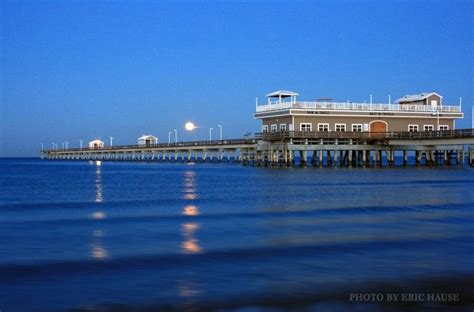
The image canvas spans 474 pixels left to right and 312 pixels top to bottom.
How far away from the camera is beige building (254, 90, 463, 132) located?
2339 inches

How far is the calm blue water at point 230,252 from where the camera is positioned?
10430 millimetres

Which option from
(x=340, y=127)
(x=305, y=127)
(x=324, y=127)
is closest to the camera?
(x=305, y=127)

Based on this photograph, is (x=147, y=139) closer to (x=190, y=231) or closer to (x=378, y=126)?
(x=378, y=126)

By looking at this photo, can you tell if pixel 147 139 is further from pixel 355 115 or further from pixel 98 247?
pixel 98 247

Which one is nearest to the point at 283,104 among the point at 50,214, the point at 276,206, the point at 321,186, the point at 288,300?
the point at 321,186

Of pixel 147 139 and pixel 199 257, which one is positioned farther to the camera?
pixel 147 139

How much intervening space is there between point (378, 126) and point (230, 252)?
163 feet

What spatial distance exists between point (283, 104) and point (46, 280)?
5006cm

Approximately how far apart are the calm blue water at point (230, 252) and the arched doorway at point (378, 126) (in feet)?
114

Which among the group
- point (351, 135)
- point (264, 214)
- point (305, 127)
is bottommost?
point (264, 214)

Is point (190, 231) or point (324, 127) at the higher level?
point (324, 127)

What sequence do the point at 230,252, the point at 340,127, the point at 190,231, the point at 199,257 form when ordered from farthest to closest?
the point at 340,127 < the point at 190,231 < the point at 230,252 < the point at 199,257

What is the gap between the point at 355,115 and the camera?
6091cm

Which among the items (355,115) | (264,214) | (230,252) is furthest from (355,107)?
(230,252)
